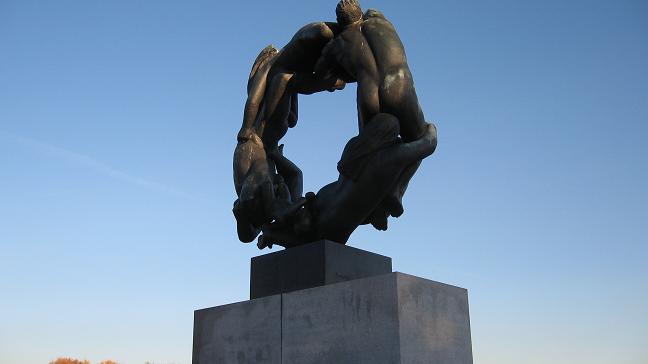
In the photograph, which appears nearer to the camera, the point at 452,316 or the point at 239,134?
the point at 452,316

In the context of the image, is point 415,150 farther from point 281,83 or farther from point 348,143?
point 281,83

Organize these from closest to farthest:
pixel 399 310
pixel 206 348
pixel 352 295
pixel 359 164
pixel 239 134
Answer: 1. pixel 399 310
2. pixel 352 295
3. pixel 359 164
4. pixel 206 348
5. pixel 239 134

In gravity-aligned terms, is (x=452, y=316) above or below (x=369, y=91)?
below

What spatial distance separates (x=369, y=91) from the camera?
220 inches

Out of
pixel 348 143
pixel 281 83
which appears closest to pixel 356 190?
pixel 348 143

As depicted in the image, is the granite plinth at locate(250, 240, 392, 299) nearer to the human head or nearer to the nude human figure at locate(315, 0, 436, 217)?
the nude human figure at locate(315, 0, 436, 217)

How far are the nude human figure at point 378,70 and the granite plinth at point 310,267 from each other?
56 cm

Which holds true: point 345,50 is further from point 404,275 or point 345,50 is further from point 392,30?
point 404,275

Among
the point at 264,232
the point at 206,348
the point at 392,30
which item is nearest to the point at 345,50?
the point at 392,30

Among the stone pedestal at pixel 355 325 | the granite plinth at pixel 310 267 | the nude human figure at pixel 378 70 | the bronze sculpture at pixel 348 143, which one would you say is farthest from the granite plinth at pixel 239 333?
the nude human figure at pixel 378 70

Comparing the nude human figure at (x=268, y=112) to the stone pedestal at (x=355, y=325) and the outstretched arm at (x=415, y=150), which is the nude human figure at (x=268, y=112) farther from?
the outstretched arm at (x=415, y=150)

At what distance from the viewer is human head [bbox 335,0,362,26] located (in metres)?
6.07

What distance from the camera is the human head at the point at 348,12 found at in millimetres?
6070

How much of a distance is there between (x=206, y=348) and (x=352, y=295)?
5.88 feet
